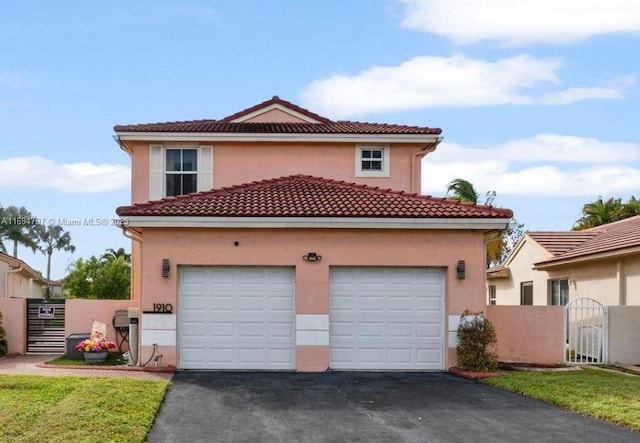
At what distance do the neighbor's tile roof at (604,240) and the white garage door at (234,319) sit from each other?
31.4 feet

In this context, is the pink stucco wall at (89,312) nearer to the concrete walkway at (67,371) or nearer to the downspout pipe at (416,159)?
the concrete walkway at (67,371)

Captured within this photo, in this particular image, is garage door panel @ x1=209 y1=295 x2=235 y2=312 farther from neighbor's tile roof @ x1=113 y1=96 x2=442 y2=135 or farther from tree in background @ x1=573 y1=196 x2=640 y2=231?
tree in background @ x1=573 y1=196 x2=640 y2=231

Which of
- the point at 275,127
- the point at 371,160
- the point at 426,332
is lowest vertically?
the point at 426,332

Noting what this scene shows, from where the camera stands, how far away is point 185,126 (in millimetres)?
22891

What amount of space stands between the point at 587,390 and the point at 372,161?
1152 cm

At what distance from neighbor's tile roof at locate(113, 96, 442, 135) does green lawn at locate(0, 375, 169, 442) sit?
10272 millimetres

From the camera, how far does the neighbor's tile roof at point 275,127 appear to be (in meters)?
22.0

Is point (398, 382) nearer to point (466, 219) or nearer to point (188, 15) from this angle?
point (466, 219)

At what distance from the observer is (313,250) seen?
1591 centimetres

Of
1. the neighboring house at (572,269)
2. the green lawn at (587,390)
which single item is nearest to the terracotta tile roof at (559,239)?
the neighboring house at (572,269)

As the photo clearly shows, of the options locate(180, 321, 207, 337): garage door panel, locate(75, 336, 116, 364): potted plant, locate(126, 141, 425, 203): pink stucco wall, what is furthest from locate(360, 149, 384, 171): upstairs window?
locate(75, 336, 116, 364): potted plant

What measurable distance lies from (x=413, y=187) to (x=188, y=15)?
998 centimetres

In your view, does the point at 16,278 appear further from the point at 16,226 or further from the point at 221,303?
the point at 221,303

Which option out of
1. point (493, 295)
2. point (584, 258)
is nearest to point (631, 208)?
point (493, 295)
